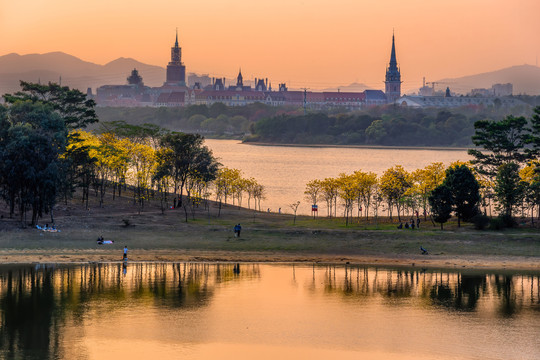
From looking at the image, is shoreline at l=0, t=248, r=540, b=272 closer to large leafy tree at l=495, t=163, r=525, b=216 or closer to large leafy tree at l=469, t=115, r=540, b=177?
large leafy tree at l=495, t=163, r=525, b=216

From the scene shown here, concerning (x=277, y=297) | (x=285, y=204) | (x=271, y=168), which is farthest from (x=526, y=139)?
(x=271, y=168)

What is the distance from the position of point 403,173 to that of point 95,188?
112ft

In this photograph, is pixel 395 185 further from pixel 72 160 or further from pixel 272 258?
pixel 72 160

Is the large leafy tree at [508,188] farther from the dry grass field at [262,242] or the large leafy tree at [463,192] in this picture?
the large leafy tree at [463,192]

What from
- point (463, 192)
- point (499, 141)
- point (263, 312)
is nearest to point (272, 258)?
point (263, 312)

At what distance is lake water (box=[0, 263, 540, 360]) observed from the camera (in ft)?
123

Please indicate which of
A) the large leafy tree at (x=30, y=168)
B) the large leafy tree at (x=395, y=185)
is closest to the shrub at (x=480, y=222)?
the large leafy tree at (x=395, y=185)

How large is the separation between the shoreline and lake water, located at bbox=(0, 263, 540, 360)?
5.82 ft

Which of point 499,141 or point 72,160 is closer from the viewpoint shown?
point 72,160

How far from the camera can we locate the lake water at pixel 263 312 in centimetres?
3734

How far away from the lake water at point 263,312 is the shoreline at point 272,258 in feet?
5.82

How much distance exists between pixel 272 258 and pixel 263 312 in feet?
52.3

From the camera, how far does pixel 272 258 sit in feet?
199

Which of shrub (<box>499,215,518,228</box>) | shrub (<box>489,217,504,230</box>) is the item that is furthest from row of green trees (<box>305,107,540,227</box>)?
shrub (<box>489,217,504,230</box>)
